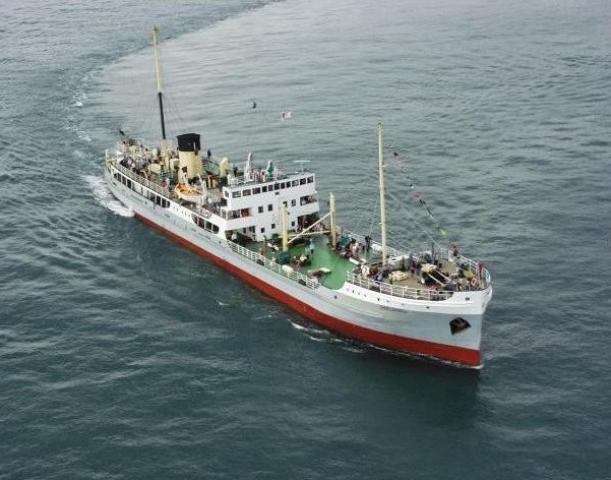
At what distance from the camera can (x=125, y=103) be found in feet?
403

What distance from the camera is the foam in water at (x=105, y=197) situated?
3538 inches

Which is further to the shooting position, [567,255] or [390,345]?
[567,255]

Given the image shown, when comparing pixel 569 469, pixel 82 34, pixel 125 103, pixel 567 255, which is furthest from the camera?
pixel 82 34

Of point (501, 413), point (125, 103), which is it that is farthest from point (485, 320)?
point (125, 103)

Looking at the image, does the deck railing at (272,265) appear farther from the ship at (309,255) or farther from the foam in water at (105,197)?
the foam in water at (105,197)

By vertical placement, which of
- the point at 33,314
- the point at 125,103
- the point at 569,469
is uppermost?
the point at 125,103

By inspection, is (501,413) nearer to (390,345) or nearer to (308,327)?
(390,345)

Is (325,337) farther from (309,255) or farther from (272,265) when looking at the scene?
(309,255)

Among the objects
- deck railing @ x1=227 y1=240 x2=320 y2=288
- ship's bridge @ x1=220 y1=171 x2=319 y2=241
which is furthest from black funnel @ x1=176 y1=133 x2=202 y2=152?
deck railing @ x1=227 y1=240 x2=320 y2=288

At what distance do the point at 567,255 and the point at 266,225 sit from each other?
90.7ft

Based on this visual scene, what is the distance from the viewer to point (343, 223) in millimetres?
80625

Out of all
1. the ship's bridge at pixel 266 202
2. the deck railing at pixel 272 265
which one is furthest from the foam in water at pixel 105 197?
the deck railing at pixel 272 265

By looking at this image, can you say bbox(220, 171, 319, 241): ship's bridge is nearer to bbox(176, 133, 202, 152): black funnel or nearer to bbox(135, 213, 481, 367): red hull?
bbox(135, 213, 481, 367): red hull

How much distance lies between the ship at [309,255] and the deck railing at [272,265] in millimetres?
104
